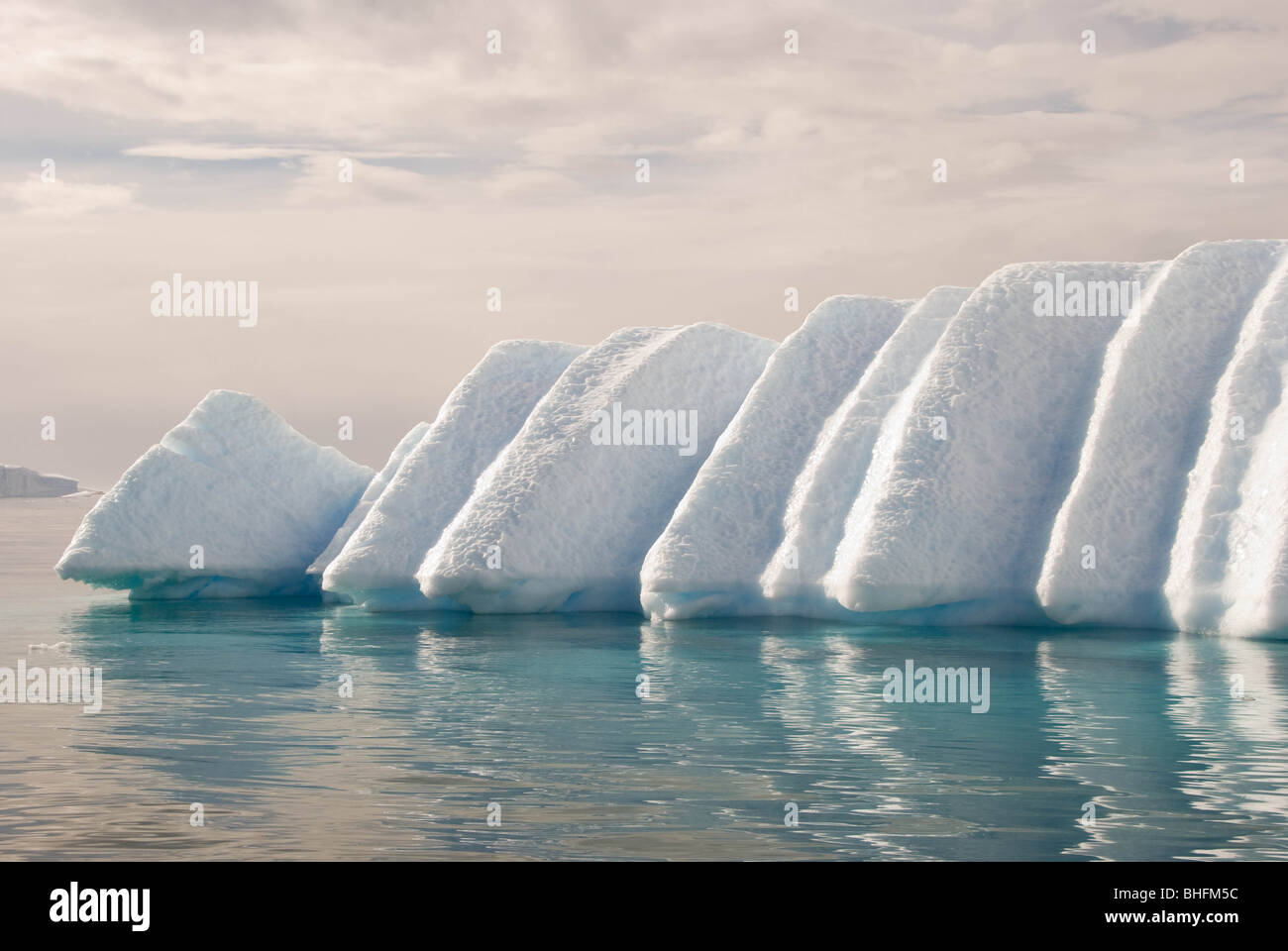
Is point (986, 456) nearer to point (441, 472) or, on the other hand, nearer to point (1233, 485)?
point (1233, 485)

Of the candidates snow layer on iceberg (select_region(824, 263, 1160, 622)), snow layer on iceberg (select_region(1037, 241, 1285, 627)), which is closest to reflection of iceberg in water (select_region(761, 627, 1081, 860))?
snow layer on iceberg (select_region(824, 263, 1160, 622))

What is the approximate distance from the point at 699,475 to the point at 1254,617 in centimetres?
848

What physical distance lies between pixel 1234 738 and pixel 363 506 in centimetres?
2005

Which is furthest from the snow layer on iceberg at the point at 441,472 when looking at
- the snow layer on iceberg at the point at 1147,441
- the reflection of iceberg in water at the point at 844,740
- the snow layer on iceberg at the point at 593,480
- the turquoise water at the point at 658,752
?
the snow layer on iceberg at the point at 1147,441

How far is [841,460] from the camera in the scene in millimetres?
20031

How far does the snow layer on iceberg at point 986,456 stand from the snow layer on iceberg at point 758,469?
1.59m

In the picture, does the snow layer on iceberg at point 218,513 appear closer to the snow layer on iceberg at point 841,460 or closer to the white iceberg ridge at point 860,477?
the white iceberg ridge at point 860,477

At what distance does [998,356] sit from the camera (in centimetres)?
1955

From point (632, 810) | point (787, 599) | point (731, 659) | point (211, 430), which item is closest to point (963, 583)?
point (787, 599)

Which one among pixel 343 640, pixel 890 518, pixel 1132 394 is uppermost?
pixel 1132 394

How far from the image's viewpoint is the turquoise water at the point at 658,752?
7133mm

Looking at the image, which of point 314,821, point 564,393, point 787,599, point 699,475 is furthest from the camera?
point 564,393

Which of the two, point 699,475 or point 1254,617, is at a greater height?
point 699,475
